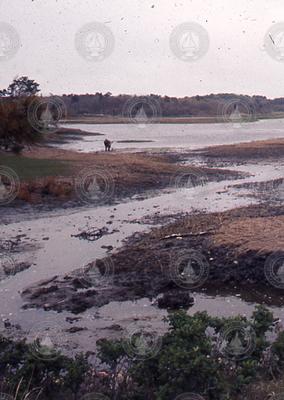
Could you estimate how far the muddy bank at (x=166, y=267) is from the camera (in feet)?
35.6

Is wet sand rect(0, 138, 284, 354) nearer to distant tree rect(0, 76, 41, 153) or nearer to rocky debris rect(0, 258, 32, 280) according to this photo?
rocky debris rect(0, 258, 32, 280)

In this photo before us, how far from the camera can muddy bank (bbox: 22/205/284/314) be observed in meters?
10.9

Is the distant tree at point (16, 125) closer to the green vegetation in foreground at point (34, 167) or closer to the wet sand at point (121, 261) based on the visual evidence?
the green vegetation in foreground at point (34, 167)

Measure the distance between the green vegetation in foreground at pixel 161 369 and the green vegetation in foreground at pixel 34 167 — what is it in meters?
19.0

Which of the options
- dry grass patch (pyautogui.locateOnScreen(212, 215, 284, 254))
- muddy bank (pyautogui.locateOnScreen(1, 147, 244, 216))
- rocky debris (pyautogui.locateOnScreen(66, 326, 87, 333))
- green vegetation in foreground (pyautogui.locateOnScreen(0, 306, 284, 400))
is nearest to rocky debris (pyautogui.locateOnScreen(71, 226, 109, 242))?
dry grass patch (pyautogui.locateOnScreen(212, 215, 284, 254))

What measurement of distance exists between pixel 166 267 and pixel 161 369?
6.69 metres

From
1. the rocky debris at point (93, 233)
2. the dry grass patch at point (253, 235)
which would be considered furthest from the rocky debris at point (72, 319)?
the rocky debris at point (93, 233)

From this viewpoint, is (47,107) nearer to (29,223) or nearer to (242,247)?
(29,223)

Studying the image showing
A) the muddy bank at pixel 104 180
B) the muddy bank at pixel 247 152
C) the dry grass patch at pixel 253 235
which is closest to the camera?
the dry grass patch at pixel 253 235

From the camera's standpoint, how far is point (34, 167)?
2778 centimetres

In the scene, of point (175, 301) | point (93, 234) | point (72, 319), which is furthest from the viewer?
point (93, 234)

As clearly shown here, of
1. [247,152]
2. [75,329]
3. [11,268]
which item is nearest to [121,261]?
[11,268]

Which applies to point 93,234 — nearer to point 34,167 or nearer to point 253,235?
point 253,235

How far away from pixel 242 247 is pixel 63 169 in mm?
16918
